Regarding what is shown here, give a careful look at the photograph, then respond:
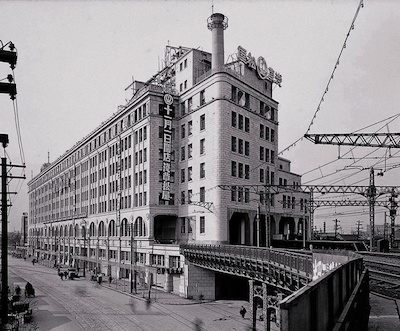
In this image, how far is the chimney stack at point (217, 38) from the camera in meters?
53.5

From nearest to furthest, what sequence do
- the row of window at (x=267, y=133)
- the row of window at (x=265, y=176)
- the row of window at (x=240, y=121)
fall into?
the row of window at (x=240, y=121) < the row of window at (x=265, y=176) < the row of window at (x=267, y=133)

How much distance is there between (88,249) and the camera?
81.3 metres

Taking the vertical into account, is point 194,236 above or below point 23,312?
above

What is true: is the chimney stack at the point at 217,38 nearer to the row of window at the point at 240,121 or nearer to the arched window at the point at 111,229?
the row of window at the point at 240,121

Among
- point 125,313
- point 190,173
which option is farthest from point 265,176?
point 125,313

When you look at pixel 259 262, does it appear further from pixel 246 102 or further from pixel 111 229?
pixel 111 229

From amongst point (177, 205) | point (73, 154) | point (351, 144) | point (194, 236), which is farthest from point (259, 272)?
point (73, 154)

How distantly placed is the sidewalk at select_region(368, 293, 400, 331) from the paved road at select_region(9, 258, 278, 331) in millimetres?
19456

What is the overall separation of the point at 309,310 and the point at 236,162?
49635 millimetres

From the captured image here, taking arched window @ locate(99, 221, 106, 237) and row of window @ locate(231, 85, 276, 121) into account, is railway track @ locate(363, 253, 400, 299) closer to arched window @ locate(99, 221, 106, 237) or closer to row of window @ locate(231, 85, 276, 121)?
row of window @ locate(231, 85, 276, 121)

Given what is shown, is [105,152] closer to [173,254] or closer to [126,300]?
[173,254]

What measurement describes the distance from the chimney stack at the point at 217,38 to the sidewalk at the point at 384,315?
4257 cm

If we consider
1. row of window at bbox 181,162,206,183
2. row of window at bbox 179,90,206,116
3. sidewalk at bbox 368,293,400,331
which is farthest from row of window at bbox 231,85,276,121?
sidewalk at bbox 368,293,400,331

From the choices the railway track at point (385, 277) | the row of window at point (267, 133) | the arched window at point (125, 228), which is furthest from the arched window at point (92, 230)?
the railway track at point (385, 277)
